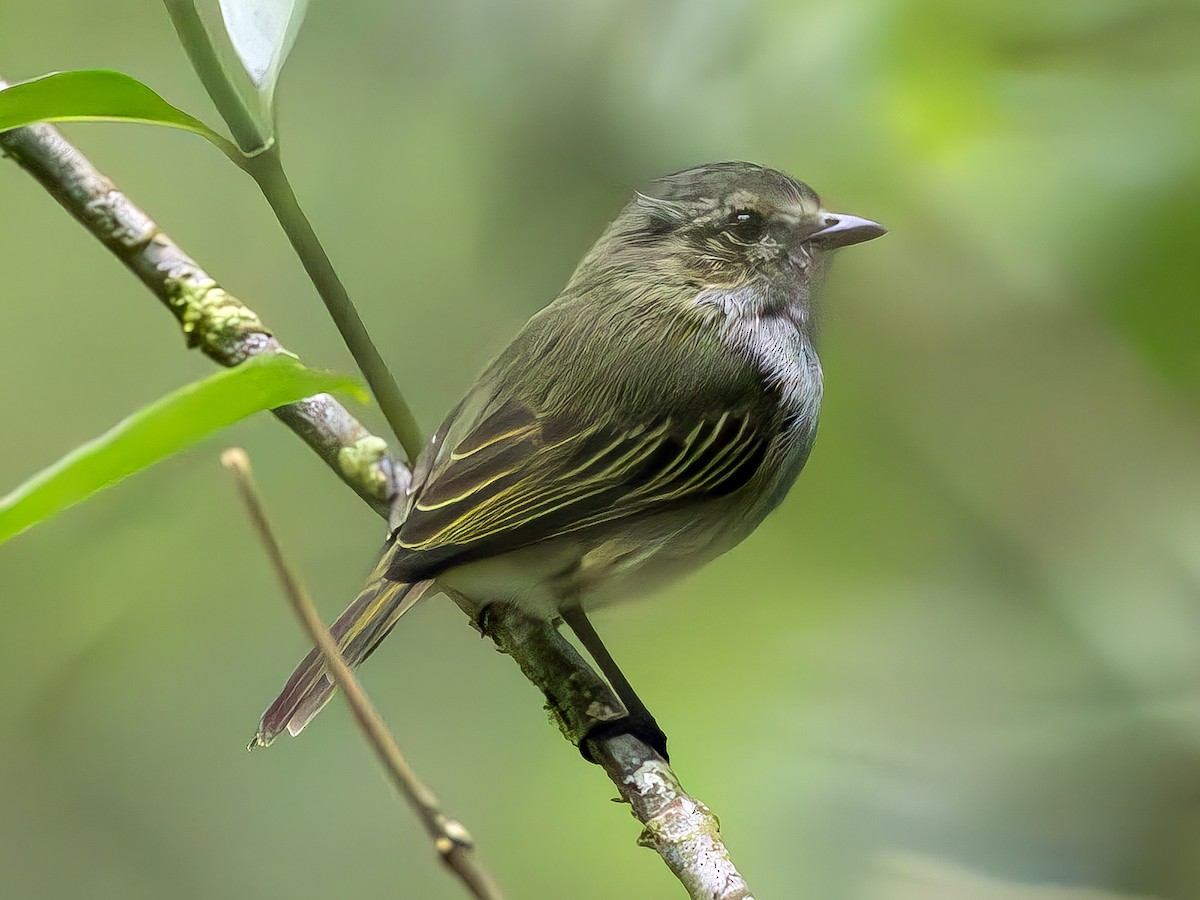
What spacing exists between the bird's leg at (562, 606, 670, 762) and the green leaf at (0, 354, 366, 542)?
95 cm

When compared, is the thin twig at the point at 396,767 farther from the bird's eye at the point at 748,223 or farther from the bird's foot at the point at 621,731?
the bird's eye at the point at 748,223

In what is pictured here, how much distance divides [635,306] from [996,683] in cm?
106

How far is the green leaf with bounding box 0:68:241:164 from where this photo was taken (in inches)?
45.6

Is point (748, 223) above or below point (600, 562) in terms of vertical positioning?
above

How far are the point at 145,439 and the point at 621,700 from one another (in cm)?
121

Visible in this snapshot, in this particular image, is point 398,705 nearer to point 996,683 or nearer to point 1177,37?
point 996,683

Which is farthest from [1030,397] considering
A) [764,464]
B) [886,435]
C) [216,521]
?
[216,521]

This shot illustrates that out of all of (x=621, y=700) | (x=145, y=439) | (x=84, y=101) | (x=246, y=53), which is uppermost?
(x=246, y=53)

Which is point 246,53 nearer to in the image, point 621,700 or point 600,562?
point 600,562

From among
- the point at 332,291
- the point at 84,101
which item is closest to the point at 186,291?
the point at 332,291

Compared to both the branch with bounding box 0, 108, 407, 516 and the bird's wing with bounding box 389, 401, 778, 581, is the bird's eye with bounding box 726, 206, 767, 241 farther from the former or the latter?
the branch with bounding box 0, 108, 407, 516

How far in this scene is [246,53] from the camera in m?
1.44

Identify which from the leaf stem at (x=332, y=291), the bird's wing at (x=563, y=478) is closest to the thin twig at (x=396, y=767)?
the leaf stem at (x=332, y=291)

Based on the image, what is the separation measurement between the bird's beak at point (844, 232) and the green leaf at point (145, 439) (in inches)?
50.2
